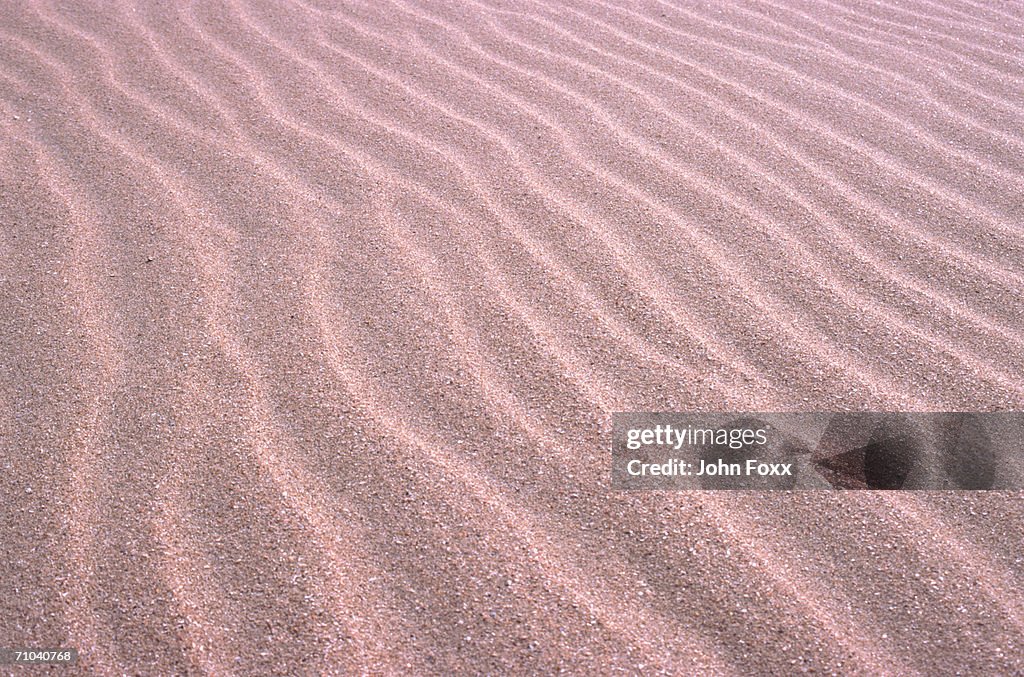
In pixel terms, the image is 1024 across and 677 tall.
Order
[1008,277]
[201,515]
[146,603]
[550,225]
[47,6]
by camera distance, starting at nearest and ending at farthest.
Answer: [146,603] → [201,515] → [1008,277] → [550,225] → [47,6]

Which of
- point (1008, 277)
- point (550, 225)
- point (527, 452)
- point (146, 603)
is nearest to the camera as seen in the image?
point (146, 603)

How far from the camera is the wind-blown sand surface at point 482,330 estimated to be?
4.92 feet

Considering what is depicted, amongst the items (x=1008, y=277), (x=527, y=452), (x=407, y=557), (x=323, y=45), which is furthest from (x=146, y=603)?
(x=323, y=45)

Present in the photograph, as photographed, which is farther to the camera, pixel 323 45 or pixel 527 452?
pixel 323 45

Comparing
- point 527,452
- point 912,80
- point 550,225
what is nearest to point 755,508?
point 527,452

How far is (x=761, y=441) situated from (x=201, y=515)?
1.11 meters

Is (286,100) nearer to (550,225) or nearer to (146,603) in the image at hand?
(550,225)

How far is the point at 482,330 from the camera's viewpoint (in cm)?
203

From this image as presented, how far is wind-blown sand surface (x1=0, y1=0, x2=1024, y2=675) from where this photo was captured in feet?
4.92

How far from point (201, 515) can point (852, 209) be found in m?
1.82

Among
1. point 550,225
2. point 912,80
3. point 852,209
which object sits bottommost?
point 550,225

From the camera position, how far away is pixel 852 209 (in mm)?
2398

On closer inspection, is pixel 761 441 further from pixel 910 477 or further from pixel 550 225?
pixel 550 225

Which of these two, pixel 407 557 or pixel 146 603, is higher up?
pixel 407 557
